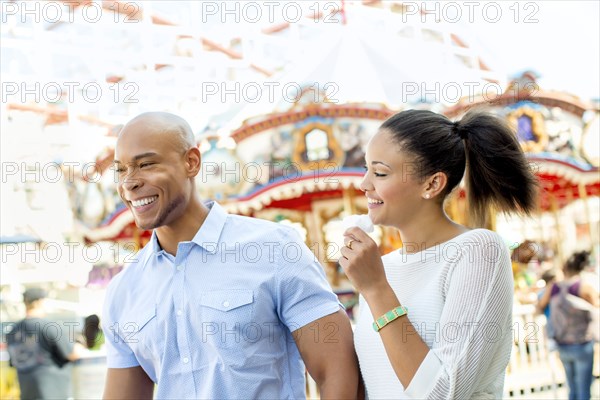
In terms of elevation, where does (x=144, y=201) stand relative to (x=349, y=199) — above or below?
above

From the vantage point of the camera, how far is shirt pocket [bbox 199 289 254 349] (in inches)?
56.2

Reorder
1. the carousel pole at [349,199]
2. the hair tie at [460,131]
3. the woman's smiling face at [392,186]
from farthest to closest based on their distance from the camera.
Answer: the carousel pole at [349,199] < the hair tie at [460,131] < the woman's smiling face at [392,186]

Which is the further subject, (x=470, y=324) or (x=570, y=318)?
(x=570, y=318)

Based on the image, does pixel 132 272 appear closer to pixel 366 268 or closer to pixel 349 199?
pixel 366 268

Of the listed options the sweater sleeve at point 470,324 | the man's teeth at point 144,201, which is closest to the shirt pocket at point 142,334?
the man's teeth at point 144,201

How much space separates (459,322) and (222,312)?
52 cm

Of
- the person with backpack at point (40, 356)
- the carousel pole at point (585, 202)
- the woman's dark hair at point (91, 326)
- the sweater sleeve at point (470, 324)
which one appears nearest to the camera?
the sweater sleeve at point (470, 324)

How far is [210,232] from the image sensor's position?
157 cm

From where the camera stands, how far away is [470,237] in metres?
1.26

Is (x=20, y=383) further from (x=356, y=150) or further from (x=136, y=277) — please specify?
(x=356, y=150)

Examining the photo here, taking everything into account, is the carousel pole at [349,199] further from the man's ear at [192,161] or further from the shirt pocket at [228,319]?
the shirt pocket at [228,319]

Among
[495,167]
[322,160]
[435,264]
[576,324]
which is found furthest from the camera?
[322,160]

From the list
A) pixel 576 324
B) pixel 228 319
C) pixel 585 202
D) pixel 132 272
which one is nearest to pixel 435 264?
pixel 228 319

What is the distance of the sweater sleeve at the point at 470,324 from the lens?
3.86 feet
